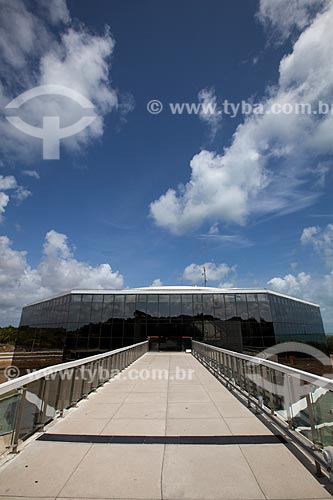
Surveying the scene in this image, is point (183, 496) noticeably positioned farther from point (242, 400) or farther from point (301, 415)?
point (242, 400)

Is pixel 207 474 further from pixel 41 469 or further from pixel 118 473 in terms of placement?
pixel 41 469

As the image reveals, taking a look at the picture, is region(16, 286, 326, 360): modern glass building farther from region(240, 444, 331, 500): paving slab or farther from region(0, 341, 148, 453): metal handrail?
region(240, 444, 331, 500): paving slab

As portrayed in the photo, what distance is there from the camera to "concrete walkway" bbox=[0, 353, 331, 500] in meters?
2.73

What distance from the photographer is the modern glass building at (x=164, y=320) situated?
85.0 feet

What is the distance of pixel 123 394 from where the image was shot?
7227 mm

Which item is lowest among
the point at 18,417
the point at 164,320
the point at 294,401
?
the point at 18,417

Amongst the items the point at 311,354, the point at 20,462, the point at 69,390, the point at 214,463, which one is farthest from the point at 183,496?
the point at 311,354

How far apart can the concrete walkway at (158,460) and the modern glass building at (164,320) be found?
21.3 meters

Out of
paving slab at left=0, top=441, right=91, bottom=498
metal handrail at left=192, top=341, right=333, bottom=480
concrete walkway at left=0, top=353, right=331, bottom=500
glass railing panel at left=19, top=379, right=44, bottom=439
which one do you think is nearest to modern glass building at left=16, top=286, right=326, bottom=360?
metal handrail at left=192, top=341, right=333, bottom=480

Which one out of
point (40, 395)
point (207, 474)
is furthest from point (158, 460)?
point (40, 395)

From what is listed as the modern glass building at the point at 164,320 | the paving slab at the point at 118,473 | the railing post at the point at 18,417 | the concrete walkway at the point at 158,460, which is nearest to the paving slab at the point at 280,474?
the concrete walkway at the point at 158,460

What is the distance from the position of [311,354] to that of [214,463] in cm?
3562

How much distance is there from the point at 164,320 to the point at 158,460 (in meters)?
23.8

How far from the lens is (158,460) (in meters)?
3.38
